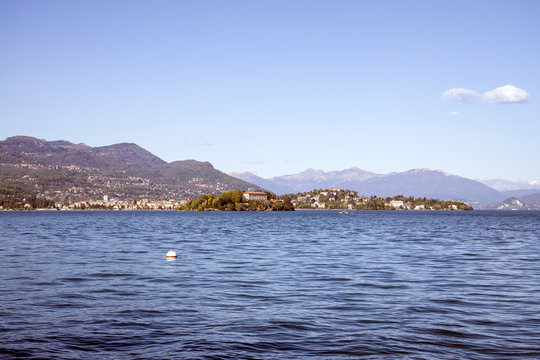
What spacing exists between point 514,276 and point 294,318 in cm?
1493

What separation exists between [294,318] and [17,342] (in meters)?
7.55

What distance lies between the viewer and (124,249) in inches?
1511

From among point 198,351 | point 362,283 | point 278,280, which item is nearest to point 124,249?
point 278,280

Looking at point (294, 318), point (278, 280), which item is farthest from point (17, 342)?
point (278, 280)

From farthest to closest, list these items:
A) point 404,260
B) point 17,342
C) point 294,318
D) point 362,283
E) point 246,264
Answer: point 404,260 < point 246,264 < point 362,283 < point 294,318 < point 17,342

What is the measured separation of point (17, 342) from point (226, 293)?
27.6 feet

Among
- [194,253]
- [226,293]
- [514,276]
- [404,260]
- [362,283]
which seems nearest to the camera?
[226,293]

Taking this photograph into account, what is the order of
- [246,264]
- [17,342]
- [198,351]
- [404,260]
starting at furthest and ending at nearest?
[404,260]
[246,264]
[17,342]
[198,351]

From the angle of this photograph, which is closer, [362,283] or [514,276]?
[362,283]

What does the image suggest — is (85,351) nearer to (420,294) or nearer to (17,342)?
(17,342)

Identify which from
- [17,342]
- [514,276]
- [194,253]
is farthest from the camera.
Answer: [194,253]

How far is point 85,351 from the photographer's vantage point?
38.2ft

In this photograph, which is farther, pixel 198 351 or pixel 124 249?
pixel 124 249

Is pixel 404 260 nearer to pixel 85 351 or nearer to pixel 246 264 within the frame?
pixel 246 264
